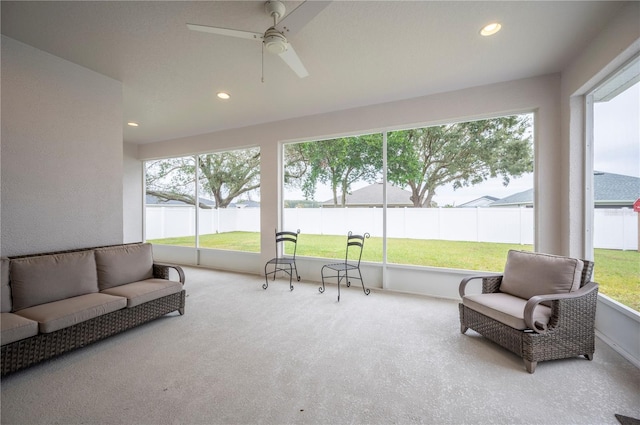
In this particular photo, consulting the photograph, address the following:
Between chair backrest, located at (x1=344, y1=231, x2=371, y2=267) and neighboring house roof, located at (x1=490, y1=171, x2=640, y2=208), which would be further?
chair backrest, located at (x1=344, y1=231, x2=371, y2=267)

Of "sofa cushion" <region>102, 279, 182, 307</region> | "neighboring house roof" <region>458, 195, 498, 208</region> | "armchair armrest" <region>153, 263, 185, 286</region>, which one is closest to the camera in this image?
"sofa cushion" <region>102, 279, 182, 307</region>

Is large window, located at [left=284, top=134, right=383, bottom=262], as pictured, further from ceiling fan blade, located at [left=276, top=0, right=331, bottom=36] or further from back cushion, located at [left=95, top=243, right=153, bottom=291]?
ceiling fan blade, located at [left=276, top=0, right=331, bottom=36]

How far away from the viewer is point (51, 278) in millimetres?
2441

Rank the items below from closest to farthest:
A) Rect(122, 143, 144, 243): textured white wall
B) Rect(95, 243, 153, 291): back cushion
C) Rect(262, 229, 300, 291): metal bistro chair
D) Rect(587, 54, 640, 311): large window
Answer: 1. Rect(587, 54, 640, 311): large window
2. Rect(95, 243, 153, 291): back cushion
3. Rect(262, 229, 300, 291): metal bistro chair
4. Rect(122, 143, 144, 243): textured white wall

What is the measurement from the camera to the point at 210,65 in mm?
2955

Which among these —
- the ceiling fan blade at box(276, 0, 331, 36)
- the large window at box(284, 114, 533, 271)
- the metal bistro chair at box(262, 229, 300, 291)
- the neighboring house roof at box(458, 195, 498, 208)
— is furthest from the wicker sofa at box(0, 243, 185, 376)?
the neighboring house roof at box(458, 195, 498, 208)

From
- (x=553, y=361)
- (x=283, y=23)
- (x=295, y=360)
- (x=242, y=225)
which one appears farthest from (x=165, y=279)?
(x=553, y=361)

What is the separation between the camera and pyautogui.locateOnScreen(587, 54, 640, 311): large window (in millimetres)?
2244

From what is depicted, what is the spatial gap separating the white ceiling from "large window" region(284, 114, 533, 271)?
72 centimetres

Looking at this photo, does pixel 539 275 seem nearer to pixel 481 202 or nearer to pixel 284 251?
pixel 481 202

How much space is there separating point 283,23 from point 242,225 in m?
4.29

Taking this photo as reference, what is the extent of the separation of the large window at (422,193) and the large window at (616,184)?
69 centimetres

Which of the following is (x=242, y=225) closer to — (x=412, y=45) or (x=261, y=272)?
(x=261, y=272)

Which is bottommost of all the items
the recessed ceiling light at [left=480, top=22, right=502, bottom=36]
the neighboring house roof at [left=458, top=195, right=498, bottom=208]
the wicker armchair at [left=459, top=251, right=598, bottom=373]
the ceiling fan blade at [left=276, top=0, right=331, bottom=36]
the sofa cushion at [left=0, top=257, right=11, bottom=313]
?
the wicker armchair at [left=459, top=251, right=598, bottom=373]
